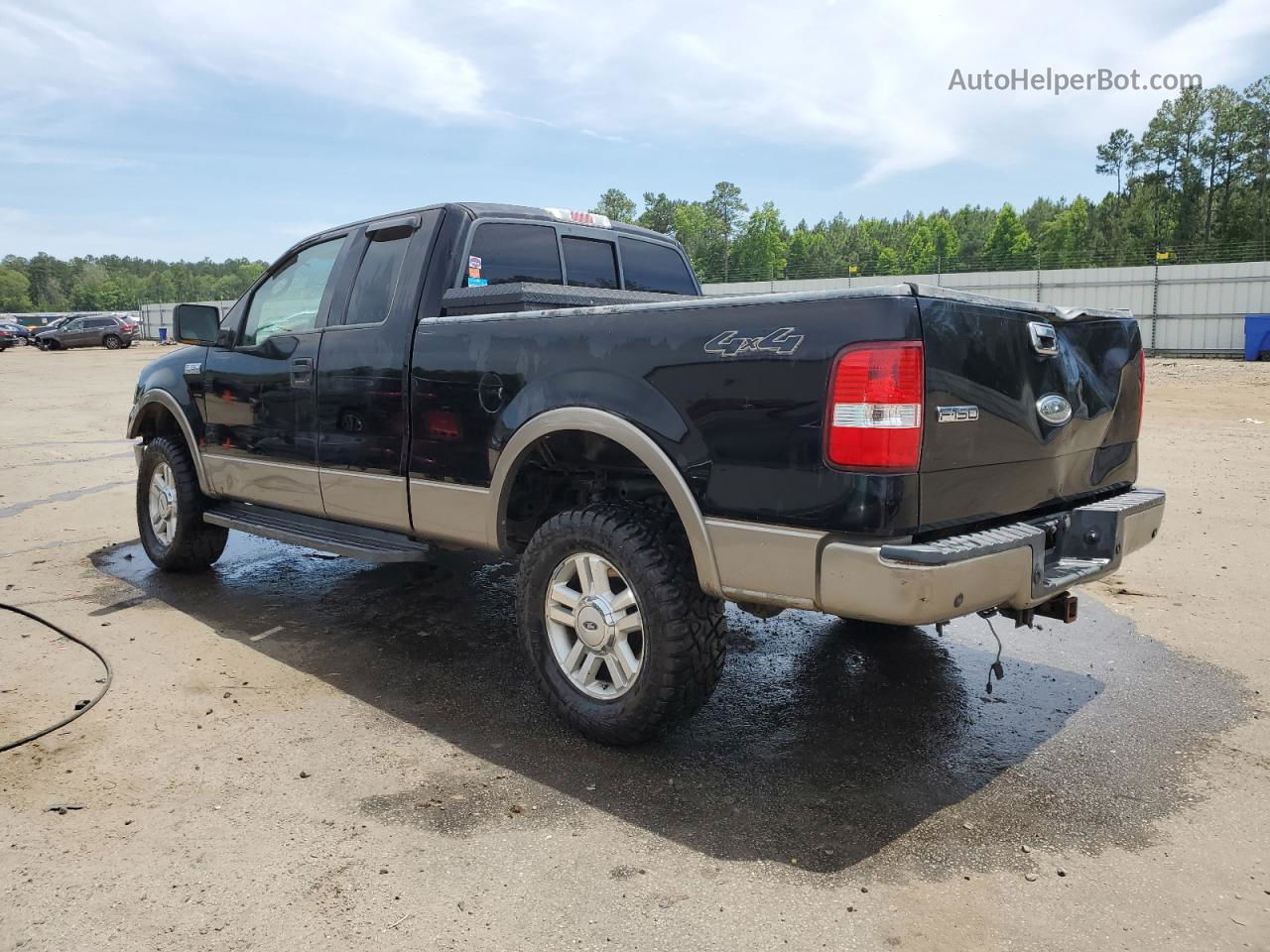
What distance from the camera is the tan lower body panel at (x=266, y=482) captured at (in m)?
4.92

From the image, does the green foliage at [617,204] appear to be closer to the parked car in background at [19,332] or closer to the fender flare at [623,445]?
the parked car in background at [19,332]

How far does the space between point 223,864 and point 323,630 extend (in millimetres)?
2297

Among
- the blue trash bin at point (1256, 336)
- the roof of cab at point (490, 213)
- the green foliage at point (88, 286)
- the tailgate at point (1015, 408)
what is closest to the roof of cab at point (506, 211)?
the roof of cab at point (490, 213)

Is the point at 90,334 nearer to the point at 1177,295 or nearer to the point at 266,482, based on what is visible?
the point at 1177,295

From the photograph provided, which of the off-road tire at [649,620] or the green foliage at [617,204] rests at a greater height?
the green foliage at [617,204]

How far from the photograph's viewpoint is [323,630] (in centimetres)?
503

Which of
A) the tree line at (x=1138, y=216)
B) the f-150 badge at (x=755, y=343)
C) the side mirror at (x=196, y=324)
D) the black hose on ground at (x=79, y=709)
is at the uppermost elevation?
the tree line at (x=1138, y=216)

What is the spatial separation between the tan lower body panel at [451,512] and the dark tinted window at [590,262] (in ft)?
4.68

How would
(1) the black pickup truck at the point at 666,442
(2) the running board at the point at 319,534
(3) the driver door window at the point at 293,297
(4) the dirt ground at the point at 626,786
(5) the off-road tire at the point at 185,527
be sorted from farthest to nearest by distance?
(5) the off-road tire at the point at 185,527
(3) the driver door window at the point at 293,297
(2) the running board at the point at 319,534
(1) the black pickup truck at the point at 666,442
(4) the dirt ground at the point at 626,786

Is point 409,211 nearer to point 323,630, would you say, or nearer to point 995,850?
point 323,630

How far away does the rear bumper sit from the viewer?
108 inches

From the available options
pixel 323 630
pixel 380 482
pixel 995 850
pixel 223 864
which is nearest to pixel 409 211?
pixel 380 482

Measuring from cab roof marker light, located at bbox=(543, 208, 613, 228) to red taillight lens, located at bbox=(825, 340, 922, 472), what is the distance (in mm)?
2595

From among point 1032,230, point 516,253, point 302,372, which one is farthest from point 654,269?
point 1032,230
